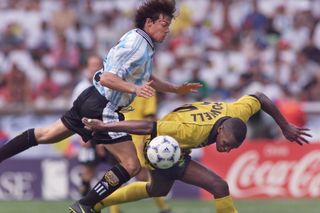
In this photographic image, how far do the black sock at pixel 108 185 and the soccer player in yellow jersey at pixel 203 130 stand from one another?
0.74 feet

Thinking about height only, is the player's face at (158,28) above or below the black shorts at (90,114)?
above

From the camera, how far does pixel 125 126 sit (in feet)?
30.3

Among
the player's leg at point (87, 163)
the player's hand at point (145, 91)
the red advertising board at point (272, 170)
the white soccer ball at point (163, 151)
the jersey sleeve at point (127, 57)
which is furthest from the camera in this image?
the red advertising board at point (272, 170)

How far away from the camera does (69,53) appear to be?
1919cm

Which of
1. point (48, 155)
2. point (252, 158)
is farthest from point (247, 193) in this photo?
point (48, 155)

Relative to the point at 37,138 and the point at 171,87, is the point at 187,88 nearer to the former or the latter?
the point at 171,87

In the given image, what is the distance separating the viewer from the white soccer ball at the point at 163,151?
30.0 ft

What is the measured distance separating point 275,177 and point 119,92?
6872 millimetres

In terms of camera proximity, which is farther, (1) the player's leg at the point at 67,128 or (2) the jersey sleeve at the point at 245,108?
Answer: (1) the player's leg at the point at 67,128

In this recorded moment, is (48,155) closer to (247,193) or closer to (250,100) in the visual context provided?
(247,193)

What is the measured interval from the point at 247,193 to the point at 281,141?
100 cm

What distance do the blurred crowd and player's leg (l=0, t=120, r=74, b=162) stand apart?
7.48m

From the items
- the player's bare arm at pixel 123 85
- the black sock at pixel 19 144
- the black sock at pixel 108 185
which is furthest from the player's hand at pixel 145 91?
the black sock at pixel 19 144

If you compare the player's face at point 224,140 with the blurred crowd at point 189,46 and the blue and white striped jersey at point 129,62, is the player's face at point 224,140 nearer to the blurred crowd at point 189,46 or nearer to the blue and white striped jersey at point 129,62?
the blue and white striped jersey at point 129,62
